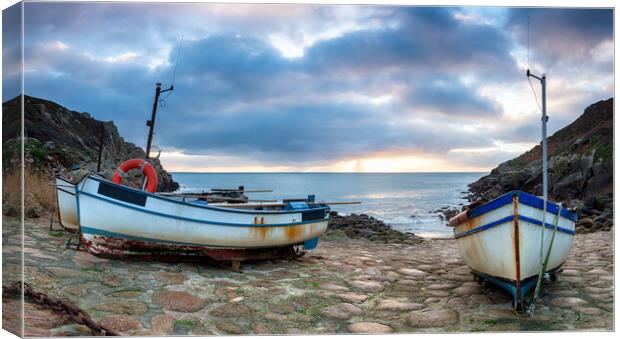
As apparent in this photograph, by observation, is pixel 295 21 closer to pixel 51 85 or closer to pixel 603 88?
pixel 51 85

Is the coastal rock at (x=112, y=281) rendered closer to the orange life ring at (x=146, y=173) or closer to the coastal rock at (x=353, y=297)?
the orange life ring at (x=146, y=173)

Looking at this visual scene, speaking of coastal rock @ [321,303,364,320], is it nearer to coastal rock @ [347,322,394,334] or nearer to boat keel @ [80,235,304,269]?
coastal rock @ [347,322,394,334]

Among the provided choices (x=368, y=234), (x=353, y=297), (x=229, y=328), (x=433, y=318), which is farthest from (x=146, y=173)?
(x=368, y=234)

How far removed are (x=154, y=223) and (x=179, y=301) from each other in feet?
5.81

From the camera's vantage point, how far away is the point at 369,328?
530 cm

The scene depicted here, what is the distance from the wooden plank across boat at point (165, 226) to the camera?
6.69 meters

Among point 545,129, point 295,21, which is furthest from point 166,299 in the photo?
point 545,129

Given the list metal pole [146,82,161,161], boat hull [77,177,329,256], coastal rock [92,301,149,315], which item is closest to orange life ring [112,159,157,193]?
metal pole [146,82,161,161]

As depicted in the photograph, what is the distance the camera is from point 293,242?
882 centimetres

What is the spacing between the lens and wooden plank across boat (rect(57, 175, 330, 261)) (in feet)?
22.0

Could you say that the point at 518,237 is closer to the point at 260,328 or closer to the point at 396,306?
the point at 396,306

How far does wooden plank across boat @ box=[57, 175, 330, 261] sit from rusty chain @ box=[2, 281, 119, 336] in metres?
1.68

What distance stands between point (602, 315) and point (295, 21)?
536 centimetres

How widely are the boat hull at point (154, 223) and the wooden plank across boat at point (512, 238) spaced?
3.64 meters
